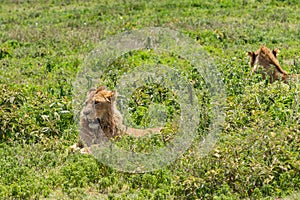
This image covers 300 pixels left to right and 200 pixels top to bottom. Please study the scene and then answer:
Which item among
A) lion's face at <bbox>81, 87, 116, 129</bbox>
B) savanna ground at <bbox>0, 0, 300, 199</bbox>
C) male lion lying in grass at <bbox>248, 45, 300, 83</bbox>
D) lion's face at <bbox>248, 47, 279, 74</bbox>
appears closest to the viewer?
savanna ground at <bbox>0, 0, 300, 199</bbox>

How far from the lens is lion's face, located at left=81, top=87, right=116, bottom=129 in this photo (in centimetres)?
738

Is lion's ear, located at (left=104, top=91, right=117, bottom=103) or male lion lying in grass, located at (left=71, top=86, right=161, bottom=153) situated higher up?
lion's ear, located at (left=104, top=91, right=117, bottom=103)

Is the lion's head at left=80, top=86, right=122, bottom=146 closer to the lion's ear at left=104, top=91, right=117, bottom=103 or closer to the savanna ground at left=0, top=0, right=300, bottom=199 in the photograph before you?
the lion's ear at left=104, top=91, right=117, bottom=103

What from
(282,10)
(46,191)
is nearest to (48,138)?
(46,191)

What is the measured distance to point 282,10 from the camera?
52.3 ft

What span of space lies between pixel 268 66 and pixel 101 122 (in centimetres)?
307

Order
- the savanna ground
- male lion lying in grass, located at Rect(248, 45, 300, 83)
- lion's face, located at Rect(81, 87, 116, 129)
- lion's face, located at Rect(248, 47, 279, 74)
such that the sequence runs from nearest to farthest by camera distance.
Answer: the savanna ground → lion's face, located at Rect(81, 87, 116, 129) → male lion lying in grass, located at Rect(248, 45, 300, 83) → lion's face, located at Rect(248, 47, 279, 74)

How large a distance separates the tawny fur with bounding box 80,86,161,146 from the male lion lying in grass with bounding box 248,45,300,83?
7.94 feet

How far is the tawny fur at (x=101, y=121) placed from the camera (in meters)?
7.39

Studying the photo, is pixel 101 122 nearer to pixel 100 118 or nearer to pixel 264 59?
pixel 100 118

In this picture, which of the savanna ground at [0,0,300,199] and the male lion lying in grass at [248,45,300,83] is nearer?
the savanna ground at [0,0,300,199]

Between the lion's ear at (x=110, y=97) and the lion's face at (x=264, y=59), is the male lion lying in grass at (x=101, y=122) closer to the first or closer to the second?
the lion's ear at (x=110, y=97)

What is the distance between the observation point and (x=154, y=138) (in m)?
7.34

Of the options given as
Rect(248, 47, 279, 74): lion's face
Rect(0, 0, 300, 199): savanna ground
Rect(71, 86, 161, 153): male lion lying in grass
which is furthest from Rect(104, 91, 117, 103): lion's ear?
Rect(248, 47, 279, 74): lion's face
